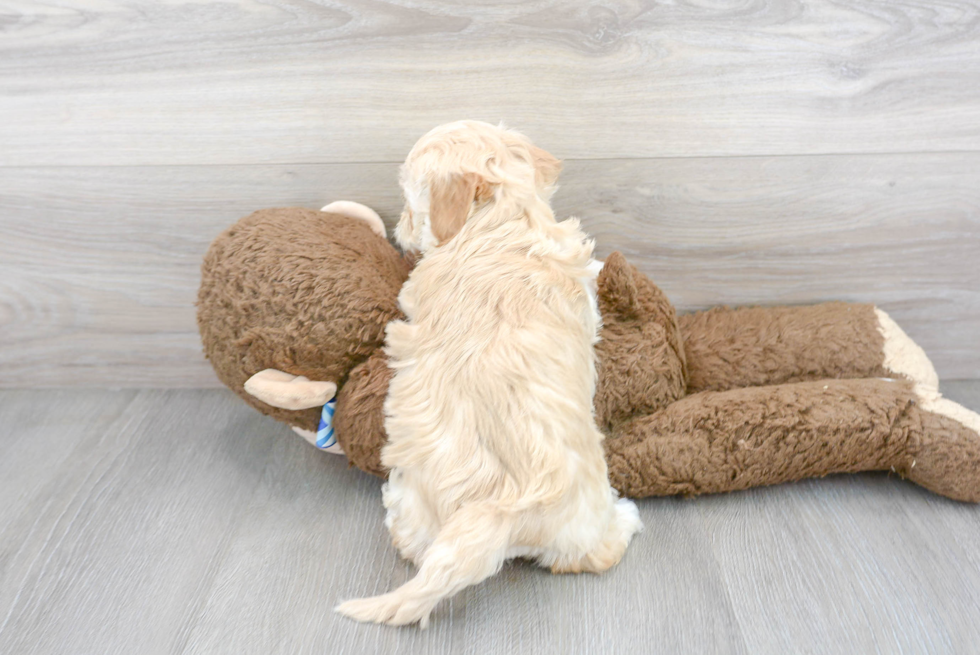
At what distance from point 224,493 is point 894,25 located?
130cm

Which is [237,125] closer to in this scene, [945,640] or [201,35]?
[201,35]

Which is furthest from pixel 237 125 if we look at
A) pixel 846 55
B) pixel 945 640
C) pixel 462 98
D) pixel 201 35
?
pixel 945 640

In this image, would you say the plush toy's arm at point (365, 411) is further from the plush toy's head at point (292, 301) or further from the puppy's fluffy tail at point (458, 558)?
the puppy's fluffy tail at point (458, 558)

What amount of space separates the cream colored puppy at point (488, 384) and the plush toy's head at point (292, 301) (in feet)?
0.23

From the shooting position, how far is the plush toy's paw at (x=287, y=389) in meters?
0.97

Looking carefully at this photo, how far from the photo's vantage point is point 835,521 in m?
1.01

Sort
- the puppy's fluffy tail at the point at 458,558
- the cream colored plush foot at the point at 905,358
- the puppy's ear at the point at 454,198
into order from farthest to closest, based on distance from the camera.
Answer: the cream colored plush foot at the point at 905,358 < the puppy's ear at the point at 454,198 < the puppy's fluffy tail at the point at 458,558

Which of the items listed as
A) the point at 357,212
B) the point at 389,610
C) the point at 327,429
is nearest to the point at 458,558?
the point at 389,610

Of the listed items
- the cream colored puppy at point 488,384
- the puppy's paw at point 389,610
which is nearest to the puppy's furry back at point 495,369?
the cream colored puppy at point 488,384

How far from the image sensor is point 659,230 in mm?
1211

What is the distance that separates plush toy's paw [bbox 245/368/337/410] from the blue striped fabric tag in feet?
0.09

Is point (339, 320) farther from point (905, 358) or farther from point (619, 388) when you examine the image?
point (905, 358)

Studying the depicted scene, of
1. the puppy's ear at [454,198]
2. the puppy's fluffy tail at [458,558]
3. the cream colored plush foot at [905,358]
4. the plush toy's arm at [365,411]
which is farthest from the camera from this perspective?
the cream colored plush foot at [905,358]

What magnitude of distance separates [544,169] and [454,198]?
0.16m
